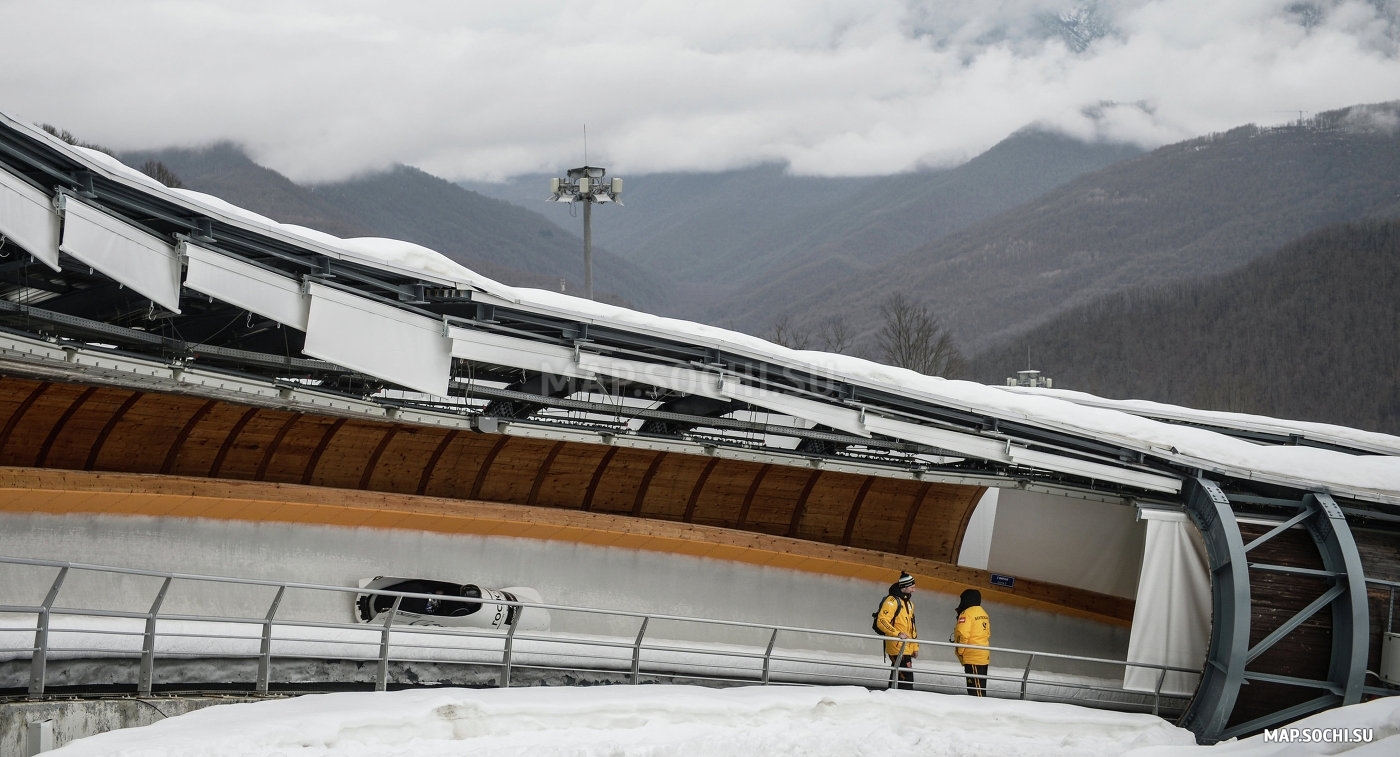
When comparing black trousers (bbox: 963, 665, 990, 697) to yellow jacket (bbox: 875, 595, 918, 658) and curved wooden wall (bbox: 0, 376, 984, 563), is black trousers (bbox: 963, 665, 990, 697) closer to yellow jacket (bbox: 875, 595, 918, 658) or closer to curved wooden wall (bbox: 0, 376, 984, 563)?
yellow jacket (bbox: 875, 595, 918, 658)

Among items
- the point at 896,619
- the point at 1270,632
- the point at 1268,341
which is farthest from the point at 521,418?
the point at 1268,341

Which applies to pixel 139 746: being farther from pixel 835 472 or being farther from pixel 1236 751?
pixel 835 472

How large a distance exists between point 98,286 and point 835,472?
9741 mm

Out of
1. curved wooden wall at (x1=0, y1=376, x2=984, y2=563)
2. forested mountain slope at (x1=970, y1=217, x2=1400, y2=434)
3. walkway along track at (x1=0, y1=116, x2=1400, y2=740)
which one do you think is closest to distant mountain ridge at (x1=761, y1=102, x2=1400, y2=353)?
forested mountain slope at (x1=970, y1=217, x2=1400, y2=434)

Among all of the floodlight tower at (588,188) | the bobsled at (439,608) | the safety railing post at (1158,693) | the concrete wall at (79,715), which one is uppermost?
the floodlight tower at (588,188)

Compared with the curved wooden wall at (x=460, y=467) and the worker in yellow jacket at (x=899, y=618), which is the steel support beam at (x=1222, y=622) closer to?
the worker in yellow jacket at (x=899, y=618)

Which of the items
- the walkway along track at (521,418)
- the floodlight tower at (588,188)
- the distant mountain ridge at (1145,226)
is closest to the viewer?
the walkway along track at (521,418)

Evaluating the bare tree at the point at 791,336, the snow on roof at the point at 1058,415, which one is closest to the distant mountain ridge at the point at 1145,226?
the bare tree at the point at 791,336

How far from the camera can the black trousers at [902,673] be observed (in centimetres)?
1086

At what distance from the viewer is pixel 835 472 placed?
15719mm

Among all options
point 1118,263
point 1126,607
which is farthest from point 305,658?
point 1118,263

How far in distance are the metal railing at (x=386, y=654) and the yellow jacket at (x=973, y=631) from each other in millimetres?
269

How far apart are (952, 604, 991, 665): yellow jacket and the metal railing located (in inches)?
10.6

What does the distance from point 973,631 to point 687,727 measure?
378cm
